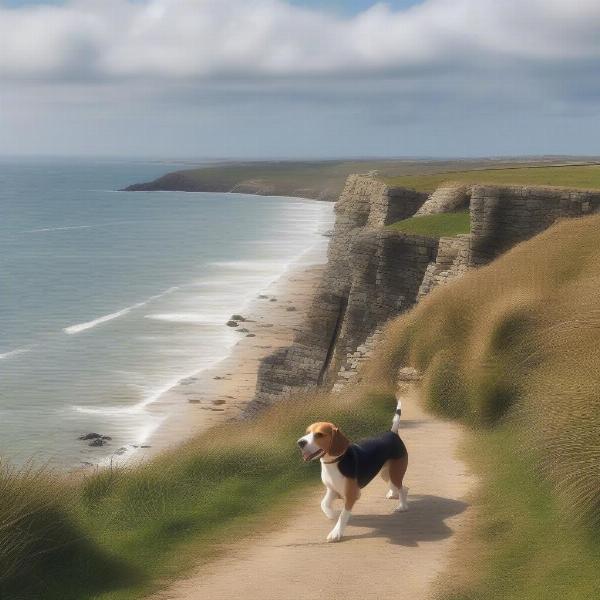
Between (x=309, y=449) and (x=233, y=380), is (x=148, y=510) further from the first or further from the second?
(x=233, y=380)

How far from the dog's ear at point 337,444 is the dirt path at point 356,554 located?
923mm

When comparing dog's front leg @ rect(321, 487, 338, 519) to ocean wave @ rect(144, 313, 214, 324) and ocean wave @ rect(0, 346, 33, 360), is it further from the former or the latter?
ocean wave @ rect(144, 313, 214, 324)

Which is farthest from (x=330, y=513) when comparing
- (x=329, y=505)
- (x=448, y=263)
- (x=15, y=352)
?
(x=15, y=352)

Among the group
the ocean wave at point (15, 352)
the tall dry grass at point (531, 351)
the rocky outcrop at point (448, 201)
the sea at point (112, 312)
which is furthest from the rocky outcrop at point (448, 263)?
the ocean wave at point (15, 352)

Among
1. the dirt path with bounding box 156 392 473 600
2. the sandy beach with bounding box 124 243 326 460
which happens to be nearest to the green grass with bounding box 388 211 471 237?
the sandy beach with bounding box 124 243 326 460

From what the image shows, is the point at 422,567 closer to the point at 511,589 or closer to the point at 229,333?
the point at 511,589

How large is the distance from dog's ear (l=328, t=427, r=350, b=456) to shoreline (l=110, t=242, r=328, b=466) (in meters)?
8.33

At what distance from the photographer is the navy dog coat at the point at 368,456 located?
10.4 meters

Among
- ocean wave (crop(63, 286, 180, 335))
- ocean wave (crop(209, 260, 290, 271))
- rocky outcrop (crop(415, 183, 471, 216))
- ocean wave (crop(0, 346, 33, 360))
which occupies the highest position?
rocky outcrop (crop(415, 183, 471, 216))

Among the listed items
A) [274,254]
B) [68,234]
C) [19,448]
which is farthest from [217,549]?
[68,234]

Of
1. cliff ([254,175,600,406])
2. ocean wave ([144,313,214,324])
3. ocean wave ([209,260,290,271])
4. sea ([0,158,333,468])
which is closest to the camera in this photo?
cliff ([254,175,600,406])

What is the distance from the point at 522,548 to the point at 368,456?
1.87 meters

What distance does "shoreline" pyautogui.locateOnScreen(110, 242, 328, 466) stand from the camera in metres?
31.3

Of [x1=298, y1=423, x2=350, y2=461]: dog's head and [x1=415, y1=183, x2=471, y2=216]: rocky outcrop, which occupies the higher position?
[x1=415, y1=183, x2=471, y2=216]: rocky outcrop
